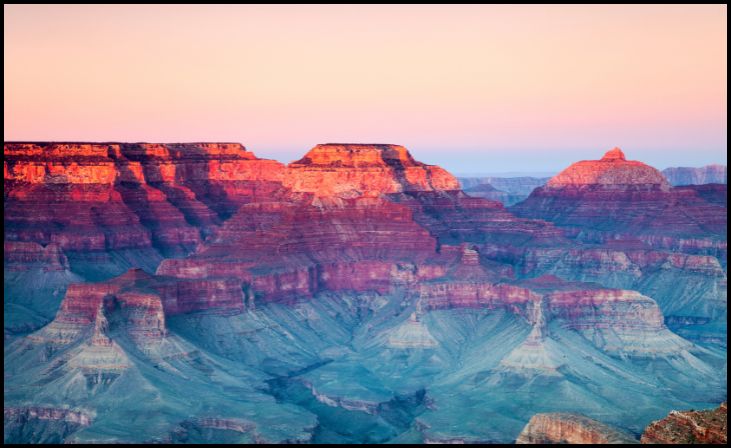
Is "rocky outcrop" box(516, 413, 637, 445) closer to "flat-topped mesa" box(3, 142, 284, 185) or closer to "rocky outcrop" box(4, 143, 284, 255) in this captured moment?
"rocky outcrop" box(4, 143, 284, 255)

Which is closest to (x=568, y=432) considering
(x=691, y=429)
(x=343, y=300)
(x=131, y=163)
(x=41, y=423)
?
(x=691, y=429)

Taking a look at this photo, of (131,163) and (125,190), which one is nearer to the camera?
(125,190)

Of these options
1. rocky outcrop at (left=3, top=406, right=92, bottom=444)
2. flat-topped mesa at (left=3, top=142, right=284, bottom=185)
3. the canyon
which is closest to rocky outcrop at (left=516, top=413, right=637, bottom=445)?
the canyon

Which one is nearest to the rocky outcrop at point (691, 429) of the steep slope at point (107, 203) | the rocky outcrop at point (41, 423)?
the rocky outcrop at point (41, 423)

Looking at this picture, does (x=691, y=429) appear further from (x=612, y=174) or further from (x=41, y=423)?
(x=612, y=174)

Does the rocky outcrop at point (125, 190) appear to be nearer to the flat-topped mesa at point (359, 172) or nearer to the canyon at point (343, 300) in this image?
the canyon at point (343, 300)
